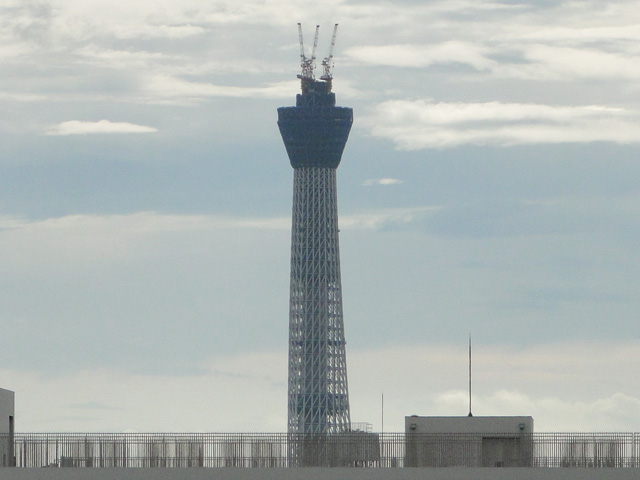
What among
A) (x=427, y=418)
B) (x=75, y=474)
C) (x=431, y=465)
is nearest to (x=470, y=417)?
(x=427, y=418)

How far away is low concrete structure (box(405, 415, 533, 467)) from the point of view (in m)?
95.9

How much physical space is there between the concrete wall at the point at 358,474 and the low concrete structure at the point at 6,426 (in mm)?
4468

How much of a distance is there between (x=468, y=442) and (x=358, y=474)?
1022cm

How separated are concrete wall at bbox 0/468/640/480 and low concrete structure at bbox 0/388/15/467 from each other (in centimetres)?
447

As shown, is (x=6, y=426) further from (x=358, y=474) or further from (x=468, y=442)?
(x=468, y=442)

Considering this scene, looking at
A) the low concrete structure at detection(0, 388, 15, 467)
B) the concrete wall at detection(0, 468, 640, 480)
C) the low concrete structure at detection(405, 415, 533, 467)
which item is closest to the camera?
the concrete wall at detection(0, 468, 640, 480)

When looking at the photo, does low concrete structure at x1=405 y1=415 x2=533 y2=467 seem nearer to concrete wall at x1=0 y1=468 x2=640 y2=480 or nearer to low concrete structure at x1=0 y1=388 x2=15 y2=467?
concrete wall at x1=0 y1=468 x2=640 y2=480

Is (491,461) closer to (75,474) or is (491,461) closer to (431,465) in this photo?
(431,465)

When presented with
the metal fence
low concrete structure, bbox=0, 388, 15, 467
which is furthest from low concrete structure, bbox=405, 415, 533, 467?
low concrete structure, bbox=0, 388, 15, 467

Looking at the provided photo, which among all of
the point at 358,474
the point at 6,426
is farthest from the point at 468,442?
the point at 6,426

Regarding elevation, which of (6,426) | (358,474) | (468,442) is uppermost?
(6,426)

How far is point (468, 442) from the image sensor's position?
9844cm

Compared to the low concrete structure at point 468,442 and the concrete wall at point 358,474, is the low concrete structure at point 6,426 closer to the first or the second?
the concrete wall at point 358,474

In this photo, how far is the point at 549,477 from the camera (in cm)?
9088
